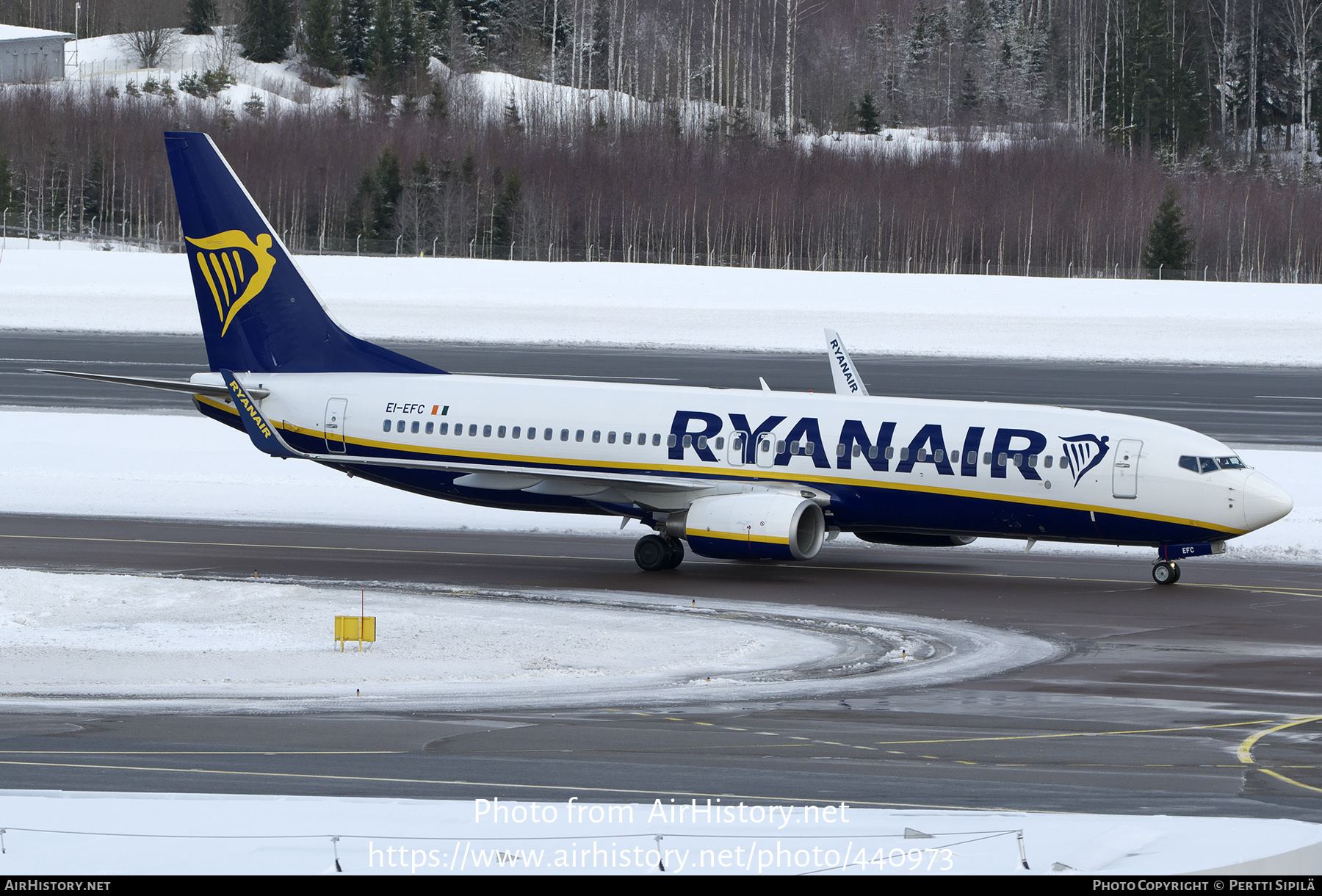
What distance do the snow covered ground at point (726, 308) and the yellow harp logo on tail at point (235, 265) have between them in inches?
1545

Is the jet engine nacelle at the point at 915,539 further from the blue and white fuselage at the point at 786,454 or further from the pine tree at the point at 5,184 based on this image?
the pine tree at the point at 5,184

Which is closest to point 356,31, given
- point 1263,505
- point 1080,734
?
point 1263,505

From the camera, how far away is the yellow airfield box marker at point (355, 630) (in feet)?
70.3

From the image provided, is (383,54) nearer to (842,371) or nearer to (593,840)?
(842,371)

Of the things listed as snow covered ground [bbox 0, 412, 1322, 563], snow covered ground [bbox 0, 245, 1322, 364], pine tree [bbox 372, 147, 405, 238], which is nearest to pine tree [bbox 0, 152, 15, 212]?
pine tree [bbox 372, 147, 405, 238]

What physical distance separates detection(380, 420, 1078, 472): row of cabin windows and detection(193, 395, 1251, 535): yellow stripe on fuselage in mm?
396

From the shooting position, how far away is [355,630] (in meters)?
21.5

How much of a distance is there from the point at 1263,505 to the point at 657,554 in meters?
11.4

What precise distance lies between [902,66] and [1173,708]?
6637 inches

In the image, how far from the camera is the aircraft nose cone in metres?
28.3

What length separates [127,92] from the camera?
162000 millimetres

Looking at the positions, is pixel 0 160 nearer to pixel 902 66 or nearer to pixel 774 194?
pixel 774 194

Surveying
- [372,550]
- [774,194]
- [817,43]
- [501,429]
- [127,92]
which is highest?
[817,43]

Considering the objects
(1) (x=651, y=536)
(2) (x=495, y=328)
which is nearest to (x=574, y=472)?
(1) (x=651, y=536)
